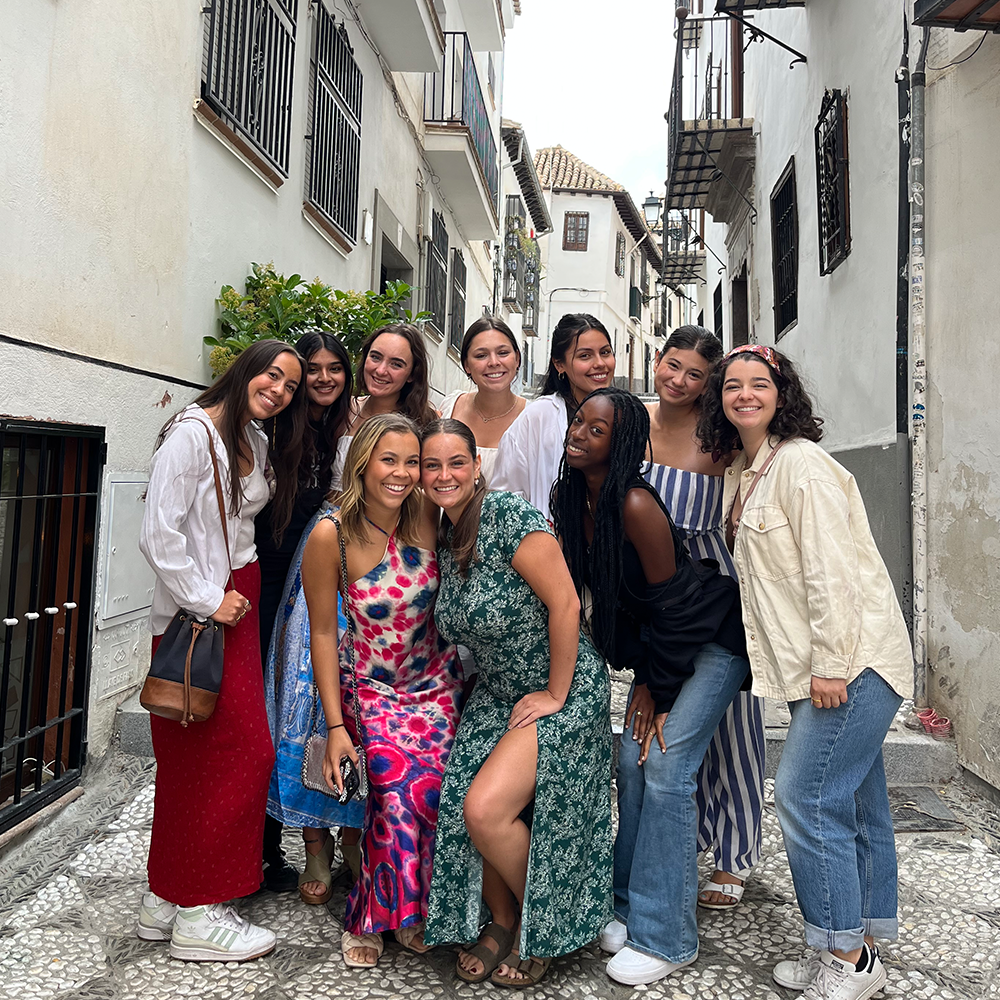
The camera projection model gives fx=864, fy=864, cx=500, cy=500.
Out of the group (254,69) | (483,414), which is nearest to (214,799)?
(483,414)

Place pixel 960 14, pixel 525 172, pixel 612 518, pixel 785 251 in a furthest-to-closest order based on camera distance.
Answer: pixel 525 172 < pixel 785 251 < pixel 960 14 < pixel 612 518

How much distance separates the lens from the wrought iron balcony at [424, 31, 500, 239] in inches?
421

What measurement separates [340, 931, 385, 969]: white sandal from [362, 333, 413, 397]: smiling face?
1948 mm

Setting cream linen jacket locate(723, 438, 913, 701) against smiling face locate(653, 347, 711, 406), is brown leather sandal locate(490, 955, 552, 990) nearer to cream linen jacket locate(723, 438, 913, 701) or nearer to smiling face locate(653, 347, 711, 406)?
cream linen jacket locate(723, 438, 913, 701)

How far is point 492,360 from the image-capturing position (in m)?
3.44

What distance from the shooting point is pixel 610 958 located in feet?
8.80

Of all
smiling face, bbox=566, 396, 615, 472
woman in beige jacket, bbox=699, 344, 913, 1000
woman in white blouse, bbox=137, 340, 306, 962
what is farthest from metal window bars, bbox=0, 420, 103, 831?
woman in beige jacket, bbox=699, 344, 913, 1000

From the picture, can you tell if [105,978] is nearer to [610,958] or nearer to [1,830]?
[1,830]

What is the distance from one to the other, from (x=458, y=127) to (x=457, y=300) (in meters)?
3.12

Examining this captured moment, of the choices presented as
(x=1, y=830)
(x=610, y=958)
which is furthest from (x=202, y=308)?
(x=610, y=958)

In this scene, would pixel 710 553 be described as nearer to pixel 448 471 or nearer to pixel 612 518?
pixel 612 518

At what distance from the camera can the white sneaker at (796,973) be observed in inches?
100

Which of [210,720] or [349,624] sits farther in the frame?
[349,624]

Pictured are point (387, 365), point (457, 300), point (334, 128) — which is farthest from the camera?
point (457, 300)
